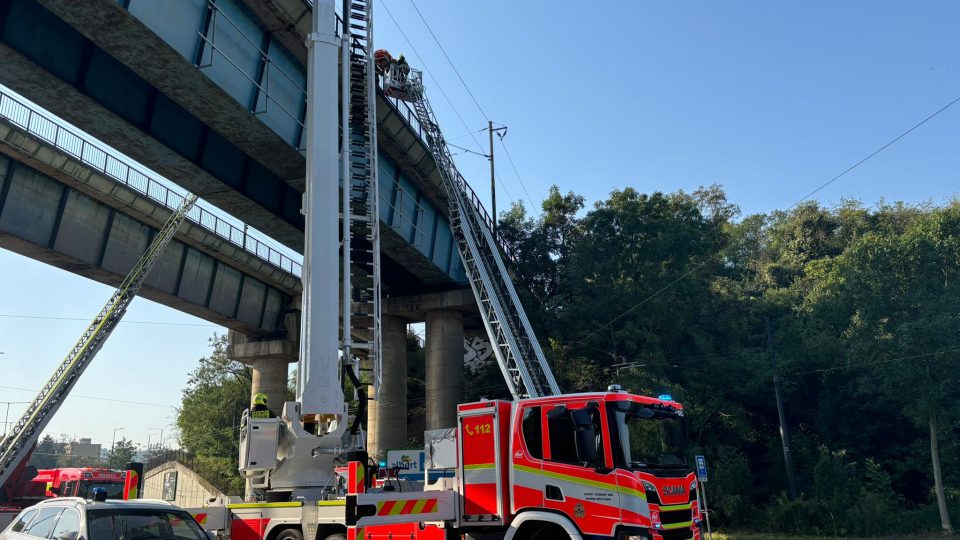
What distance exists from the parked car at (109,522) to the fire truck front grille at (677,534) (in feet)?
18.4

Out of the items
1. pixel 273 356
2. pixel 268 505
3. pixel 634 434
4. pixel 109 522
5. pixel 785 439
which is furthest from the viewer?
pixel 273 356

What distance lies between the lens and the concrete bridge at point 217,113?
15812 millimetres

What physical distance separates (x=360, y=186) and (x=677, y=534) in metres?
12.3

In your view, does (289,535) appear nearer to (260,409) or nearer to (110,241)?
(260,409)

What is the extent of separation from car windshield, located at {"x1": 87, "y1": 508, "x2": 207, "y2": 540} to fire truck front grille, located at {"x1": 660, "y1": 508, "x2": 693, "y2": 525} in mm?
5679

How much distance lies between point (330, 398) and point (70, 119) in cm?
1169

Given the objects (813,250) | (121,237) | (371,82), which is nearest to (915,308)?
(813,250)

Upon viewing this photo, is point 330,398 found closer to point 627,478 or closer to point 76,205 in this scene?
point 627,478

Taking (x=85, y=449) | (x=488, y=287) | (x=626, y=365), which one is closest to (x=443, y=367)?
(x=488, y=287)

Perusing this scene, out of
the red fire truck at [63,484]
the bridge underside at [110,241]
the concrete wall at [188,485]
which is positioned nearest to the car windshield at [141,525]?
the red fire truck at [63,484]

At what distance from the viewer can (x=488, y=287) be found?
2988cm

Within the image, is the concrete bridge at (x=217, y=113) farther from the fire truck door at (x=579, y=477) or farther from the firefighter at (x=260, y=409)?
the fire truck door at (x=579, y=477)

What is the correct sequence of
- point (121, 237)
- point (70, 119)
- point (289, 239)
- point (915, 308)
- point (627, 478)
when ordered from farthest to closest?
point (915, 308) → point (289, 239) → point (121, 237) → point (70, 119) → point (627, 478)

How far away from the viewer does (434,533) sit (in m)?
10.3
